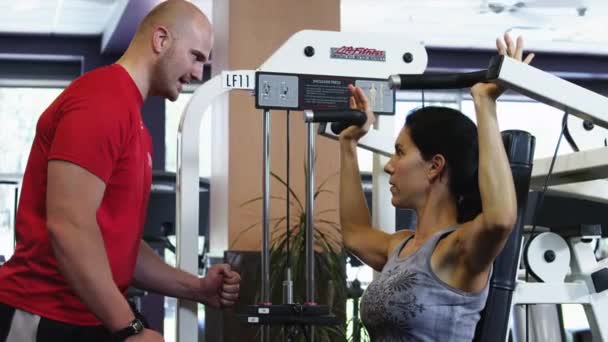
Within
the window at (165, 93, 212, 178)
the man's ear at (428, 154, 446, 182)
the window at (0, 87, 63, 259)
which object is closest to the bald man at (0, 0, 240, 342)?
the man's ear at (428, 154, 446, 182)

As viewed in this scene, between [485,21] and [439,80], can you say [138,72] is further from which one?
[485,21]

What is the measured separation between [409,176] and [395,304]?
0.26 metres

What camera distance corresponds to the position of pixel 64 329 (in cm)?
159

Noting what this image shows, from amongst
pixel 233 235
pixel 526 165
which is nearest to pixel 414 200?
pixel 526 165

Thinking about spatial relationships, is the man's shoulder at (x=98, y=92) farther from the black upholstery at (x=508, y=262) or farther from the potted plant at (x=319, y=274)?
the potted plant at (x=319, y=274)

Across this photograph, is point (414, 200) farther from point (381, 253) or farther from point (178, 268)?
point (178, 268)

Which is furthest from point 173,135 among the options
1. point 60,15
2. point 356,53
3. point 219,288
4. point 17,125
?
point 219,288

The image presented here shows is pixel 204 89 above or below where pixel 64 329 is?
above

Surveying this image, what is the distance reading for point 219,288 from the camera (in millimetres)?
1960

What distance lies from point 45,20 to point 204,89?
5.39 meters

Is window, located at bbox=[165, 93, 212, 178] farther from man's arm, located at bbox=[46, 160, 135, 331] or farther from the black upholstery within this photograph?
man's arm, located at bbox=[46, 160, 135, 331]

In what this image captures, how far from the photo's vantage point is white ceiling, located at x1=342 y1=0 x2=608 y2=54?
6566mm

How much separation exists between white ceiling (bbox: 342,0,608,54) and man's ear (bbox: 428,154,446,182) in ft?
16.1

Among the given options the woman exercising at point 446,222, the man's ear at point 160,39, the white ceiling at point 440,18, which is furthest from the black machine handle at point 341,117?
the white ceiling at point 440,18
